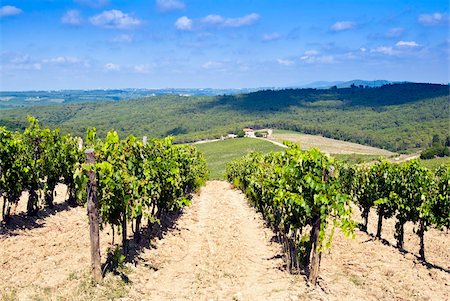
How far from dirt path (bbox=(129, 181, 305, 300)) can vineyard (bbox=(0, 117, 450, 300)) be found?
0.05 m

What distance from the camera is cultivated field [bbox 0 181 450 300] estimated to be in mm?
7812

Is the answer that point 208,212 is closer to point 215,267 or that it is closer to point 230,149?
point 215,267

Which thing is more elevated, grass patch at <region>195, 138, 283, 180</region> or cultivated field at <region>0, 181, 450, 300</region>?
cultivated field at <region>0, 181, 450, 300</region>

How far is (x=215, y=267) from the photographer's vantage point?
32.3 feet

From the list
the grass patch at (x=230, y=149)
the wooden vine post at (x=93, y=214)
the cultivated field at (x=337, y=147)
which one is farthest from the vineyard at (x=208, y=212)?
the cultivated field at (x=337, y=147)

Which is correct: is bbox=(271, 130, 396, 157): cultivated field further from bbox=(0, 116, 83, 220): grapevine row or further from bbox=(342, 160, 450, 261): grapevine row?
bbox=(0, 116, 83, 220): grapevine row

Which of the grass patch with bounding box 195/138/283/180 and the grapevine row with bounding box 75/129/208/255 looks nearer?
the grapevine row with bounding box 75/129/208/255

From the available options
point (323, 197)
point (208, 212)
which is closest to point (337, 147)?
point (208, 212)

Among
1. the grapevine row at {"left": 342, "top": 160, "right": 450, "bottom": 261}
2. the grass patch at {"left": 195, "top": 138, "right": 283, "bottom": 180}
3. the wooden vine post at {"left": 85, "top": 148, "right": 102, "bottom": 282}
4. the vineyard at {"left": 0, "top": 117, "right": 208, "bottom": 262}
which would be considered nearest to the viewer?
the wooden vine post at {"left": 85, "top": 148, "right": 102, "bottom": 282}

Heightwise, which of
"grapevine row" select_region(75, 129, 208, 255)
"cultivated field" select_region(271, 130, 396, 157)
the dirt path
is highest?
"grapevine row" select_region(75, 129, 208, 255)

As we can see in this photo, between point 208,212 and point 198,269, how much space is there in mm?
9032

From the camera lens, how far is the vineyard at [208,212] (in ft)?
26.3

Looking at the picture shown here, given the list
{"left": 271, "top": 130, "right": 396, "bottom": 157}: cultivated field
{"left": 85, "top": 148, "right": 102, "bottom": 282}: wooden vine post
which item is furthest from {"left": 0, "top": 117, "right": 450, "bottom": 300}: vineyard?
{"left": 271, "top": 130, "right": 396, "bottom": 157}: cultivated field

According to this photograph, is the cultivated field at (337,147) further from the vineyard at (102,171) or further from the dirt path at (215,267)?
the vineyard at (102,171)
